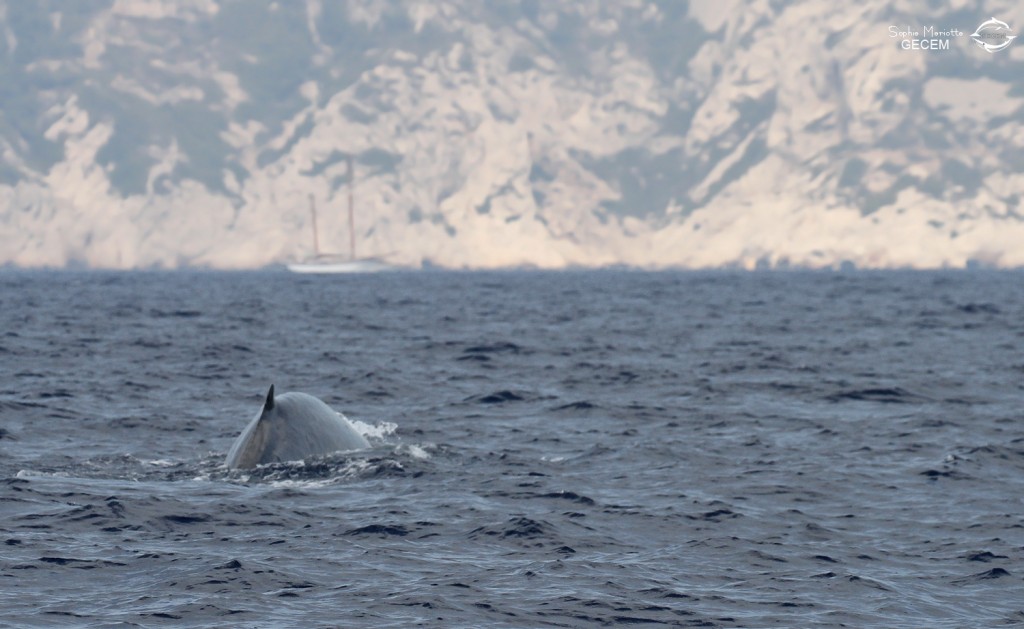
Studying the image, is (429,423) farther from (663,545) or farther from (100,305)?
Result: (100,305)

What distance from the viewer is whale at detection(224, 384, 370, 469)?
21453 millimetres

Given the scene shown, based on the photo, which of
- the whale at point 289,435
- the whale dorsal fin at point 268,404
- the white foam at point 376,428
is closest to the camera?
the whale dorsal fin at point 268,404

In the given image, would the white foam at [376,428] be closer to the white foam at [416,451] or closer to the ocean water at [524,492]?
the ocean water at [524,492]

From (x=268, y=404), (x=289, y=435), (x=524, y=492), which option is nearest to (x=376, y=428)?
(x=289, y=435)

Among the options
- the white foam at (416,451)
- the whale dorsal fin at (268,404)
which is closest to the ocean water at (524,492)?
the white foam at (416,451)

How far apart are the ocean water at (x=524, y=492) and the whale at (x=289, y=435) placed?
0.48 meters

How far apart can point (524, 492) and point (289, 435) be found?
13.8 feet

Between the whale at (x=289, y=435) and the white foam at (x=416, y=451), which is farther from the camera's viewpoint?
the white foam at (x=416, y=451)

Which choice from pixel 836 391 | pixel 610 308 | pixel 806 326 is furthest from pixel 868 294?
pixel 836 391

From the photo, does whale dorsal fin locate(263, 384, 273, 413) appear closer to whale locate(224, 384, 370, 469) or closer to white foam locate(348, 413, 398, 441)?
whale locate(224, 384, 370, 469)

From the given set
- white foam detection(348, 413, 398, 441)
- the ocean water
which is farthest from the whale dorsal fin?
white foam detection(348, 413, 398, 441)

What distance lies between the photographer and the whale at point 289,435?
70.4 ft

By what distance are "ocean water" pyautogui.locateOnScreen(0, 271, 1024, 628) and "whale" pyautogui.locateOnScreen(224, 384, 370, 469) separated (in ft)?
Result: 1.59

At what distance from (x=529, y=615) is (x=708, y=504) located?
6.01 m
